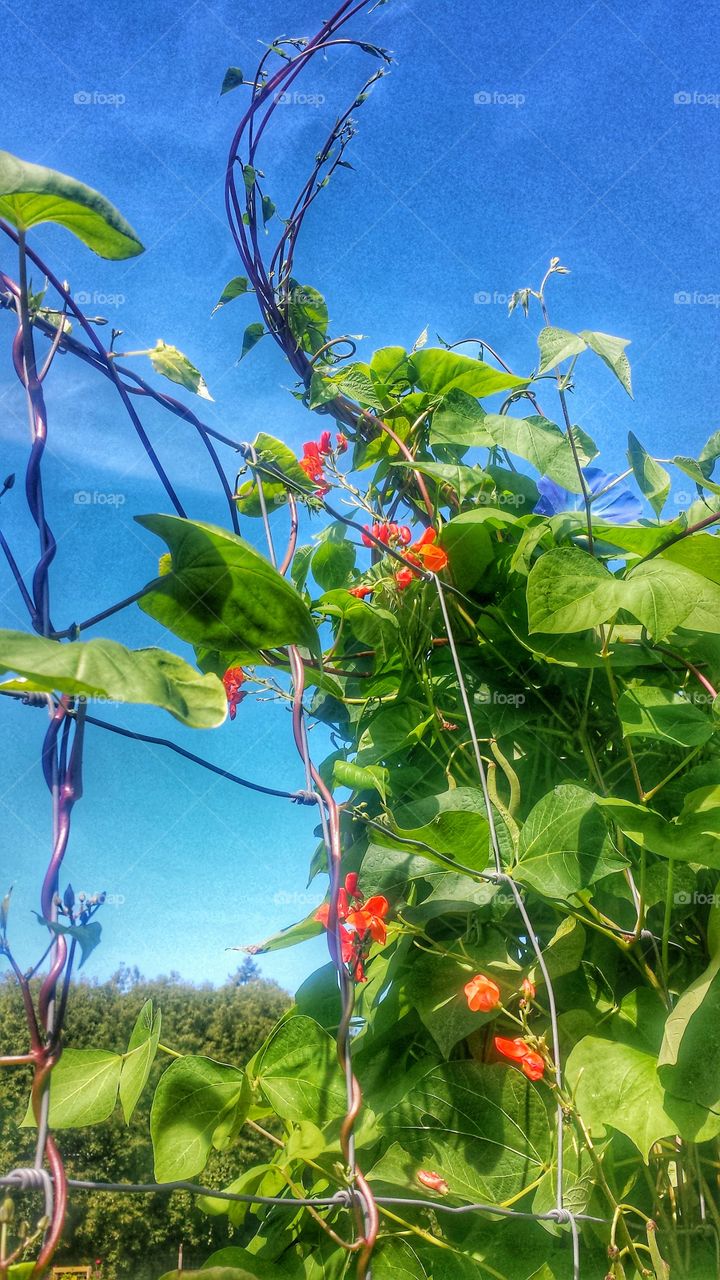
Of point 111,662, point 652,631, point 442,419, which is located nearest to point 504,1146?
point 652,631

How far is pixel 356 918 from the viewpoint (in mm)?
585

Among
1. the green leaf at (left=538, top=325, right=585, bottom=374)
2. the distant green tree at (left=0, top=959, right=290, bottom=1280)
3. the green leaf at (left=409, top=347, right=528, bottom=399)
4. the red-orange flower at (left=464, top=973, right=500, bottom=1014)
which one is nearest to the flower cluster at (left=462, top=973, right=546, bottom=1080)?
the red-orange flower at (left=464, top=973, right=500, bottom=1014)

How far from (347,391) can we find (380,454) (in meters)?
0.09

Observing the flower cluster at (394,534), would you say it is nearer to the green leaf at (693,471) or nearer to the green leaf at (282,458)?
the green leaf at (282,458)

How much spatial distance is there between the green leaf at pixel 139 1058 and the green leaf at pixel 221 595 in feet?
0.87

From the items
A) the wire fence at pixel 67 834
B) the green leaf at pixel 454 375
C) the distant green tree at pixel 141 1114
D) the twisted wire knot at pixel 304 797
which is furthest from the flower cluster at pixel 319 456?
the distant green tree at pixel 141 1114

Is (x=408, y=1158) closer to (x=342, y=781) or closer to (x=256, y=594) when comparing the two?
(x=342, y=781)

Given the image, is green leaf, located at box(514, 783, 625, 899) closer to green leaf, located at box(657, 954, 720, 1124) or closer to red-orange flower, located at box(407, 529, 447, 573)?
green leaf, located at box(657, 954, 720, 1124)

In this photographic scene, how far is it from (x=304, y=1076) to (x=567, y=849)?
24cm

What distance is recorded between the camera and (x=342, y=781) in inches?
26.4

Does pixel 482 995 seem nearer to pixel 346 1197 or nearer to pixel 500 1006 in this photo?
pixel 500 1006

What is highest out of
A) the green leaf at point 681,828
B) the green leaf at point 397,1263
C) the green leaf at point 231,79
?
the green leaf at point 231,79

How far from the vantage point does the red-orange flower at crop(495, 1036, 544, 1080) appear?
0.56 m

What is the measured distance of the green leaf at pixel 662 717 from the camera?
0.61 meters
